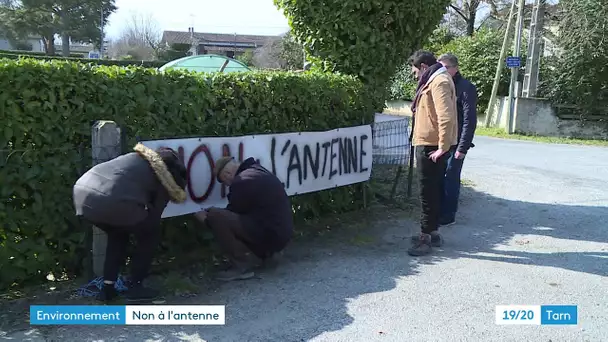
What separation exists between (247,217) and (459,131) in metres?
3.23

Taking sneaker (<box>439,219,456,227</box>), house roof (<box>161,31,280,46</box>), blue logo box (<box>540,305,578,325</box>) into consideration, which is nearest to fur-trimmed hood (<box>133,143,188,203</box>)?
blue logo box (<box>540,305,578,325</box>)

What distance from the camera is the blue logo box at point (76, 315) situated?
408cm

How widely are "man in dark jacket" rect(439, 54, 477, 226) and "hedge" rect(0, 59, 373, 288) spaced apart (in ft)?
8.60

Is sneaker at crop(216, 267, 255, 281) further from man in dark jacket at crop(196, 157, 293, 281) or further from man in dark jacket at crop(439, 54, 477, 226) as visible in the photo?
man in dark jacket at crop(439, 54, 477, 226)

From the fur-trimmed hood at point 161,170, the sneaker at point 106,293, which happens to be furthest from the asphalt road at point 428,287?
the fur-trimmed hood at point 161,170

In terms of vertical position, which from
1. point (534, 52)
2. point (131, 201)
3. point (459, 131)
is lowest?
point (131, 201)

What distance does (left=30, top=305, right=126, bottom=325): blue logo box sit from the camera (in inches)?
161

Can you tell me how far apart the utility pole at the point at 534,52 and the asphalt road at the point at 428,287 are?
15228 mm

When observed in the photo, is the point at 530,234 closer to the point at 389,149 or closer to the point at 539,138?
the point at 389,149

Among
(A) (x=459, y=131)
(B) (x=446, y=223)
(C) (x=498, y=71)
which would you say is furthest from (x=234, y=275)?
(C) (x=498, y=71)

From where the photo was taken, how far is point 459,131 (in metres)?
6.93

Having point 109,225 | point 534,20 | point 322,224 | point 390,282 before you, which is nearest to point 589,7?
point 534,20

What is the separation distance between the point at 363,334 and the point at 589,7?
21259 mm

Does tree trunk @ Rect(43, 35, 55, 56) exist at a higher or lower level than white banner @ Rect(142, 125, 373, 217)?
higher
